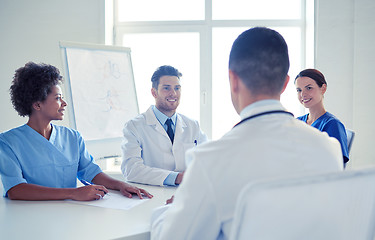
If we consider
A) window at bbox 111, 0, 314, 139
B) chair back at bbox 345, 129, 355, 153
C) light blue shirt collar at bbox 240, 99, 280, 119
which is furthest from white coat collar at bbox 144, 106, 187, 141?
window at bbox 111, 0, 314, 139

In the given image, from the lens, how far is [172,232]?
744 millimetres

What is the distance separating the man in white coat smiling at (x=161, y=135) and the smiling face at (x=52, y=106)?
487 mm

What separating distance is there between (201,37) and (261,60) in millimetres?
2856

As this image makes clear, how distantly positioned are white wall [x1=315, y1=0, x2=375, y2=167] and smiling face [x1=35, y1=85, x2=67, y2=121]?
8.64ft

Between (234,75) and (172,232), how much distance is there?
0.44 metres

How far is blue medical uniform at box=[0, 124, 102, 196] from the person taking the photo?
1426 mm

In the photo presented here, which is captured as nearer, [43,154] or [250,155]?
[250,155]

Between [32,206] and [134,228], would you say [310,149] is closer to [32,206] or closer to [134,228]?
[134,228]

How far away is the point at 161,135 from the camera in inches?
82.3

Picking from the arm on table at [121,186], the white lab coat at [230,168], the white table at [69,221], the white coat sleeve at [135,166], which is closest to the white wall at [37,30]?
the white coat sleeve at [135,166]

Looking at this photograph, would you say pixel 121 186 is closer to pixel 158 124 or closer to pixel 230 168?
pixel 158 124

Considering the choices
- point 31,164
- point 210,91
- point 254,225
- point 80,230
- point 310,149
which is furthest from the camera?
point 210,91

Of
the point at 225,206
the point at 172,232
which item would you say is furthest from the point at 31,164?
the point at 225,206

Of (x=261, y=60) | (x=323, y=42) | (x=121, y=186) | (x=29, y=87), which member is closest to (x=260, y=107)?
(x=261, y=60)
